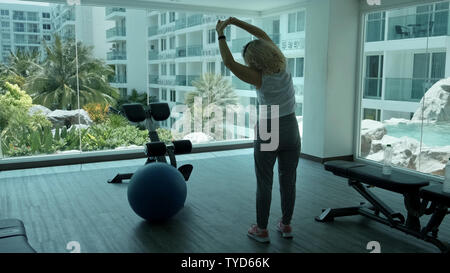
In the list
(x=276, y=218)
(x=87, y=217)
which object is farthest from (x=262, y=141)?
(x=87, y=217)

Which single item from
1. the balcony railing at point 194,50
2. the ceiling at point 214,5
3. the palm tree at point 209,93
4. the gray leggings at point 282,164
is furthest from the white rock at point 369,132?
the gray leggings at point 282,164

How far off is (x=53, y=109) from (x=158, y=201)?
2930mm

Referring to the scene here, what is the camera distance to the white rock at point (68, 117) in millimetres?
5203

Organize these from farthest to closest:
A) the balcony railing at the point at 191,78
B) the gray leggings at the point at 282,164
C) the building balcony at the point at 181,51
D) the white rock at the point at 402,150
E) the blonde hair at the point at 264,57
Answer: the balcony railing at the point at 191,78, the building balcony at the point at 181,51, the white rock at the point at 402,150, the gray leggings at the point at 282,164, the blonde hair at the point at 264,57

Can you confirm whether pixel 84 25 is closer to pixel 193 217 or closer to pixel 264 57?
pixel 193 217

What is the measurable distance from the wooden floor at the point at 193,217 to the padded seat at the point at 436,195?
1.20 ft

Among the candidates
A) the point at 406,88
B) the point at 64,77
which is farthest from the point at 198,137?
the point at 406,88

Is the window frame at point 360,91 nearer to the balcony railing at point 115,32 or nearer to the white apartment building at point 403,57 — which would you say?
the white apartment building at point 403,57

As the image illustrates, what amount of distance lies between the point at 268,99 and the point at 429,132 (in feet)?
8.91

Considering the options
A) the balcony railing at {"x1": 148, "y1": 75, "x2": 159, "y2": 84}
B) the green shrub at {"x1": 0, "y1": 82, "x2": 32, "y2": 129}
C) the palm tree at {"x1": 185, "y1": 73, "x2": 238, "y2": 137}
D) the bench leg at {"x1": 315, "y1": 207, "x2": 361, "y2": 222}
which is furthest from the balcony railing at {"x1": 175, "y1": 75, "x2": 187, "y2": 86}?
the bench leg at {"x1": 315, "y1": 207, "x2": 361, "y2": 222}

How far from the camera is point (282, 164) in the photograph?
2619 mm

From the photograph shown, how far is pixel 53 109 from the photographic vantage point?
5.19m

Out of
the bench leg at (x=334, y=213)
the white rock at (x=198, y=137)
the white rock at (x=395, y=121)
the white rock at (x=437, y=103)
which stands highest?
the white rock at (x=437, y=103)
